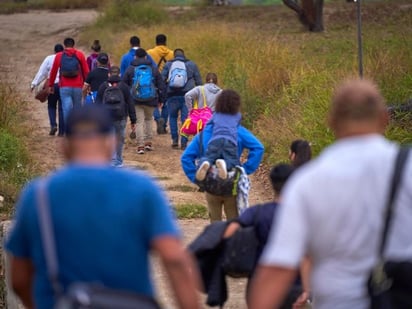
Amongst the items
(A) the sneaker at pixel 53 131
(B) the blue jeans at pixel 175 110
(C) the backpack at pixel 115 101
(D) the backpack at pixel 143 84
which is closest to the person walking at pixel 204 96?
(C) the backpack at pixel 115 101

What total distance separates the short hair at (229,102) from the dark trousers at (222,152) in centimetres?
23

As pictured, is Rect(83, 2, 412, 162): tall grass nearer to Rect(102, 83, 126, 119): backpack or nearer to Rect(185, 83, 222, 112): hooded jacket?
Rect(185, 83, 222, 112): hooded jacket

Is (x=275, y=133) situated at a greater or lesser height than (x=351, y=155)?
lesser

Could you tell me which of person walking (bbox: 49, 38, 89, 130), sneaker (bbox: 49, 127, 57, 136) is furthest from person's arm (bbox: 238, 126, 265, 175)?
sneaker (bbox: 49, 127, 57, 136)

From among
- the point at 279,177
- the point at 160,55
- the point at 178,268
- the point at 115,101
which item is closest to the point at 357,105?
the point at 178,268

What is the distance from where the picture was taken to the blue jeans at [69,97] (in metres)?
15.6

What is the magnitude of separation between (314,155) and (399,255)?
7705 millimetres

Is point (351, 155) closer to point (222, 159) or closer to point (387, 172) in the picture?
point (387, 172)

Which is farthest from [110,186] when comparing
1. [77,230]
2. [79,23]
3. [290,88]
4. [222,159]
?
[79,23]

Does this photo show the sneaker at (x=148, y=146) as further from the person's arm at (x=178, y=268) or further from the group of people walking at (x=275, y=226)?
the person's arm at (x=178, y=268)

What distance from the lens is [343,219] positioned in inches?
163

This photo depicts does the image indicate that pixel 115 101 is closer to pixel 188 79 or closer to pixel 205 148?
pixel 188 79

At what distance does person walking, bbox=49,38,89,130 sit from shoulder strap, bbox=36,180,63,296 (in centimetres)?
1151

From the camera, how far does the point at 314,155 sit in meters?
12.1
